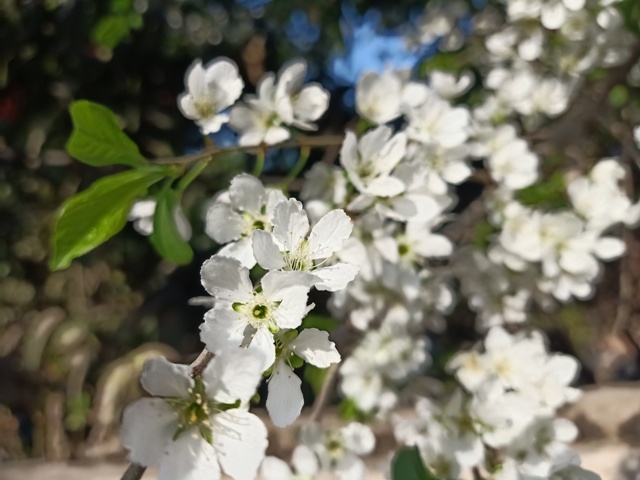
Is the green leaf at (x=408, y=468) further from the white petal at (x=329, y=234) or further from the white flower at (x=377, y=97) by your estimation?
the white flower at (x=377, y=97)

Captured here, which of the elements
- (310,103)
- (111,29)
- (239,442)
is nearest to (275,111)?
(310,103)

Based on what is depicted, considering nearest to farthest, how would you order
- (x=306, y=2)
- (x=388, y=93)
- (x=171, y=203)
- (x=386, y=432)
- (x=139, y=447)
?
(x=139, y=447) < (x=171, y=203) < (x=388, y=93) < (x=386, y=432) < (x=306, y=2)

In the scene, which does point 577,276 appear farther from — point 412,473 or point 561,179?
point 412,473

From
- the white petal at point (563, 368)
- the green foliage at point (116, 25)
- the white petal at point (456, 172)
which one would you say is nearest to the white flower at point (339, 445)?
the white petal at point (563, 368)

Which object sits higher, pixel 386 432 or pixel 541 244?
pixel 541 244

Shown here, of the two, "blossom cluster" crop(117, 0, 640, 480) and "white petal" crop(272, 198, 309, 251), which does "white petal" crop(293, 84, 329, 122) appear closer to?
"blossom cluster" crop(117, 0, 640, 480)

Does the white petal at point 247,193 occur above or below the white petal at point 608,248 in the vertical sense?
above

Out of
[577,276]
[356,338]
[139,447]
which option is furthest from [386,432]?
[139,447]
